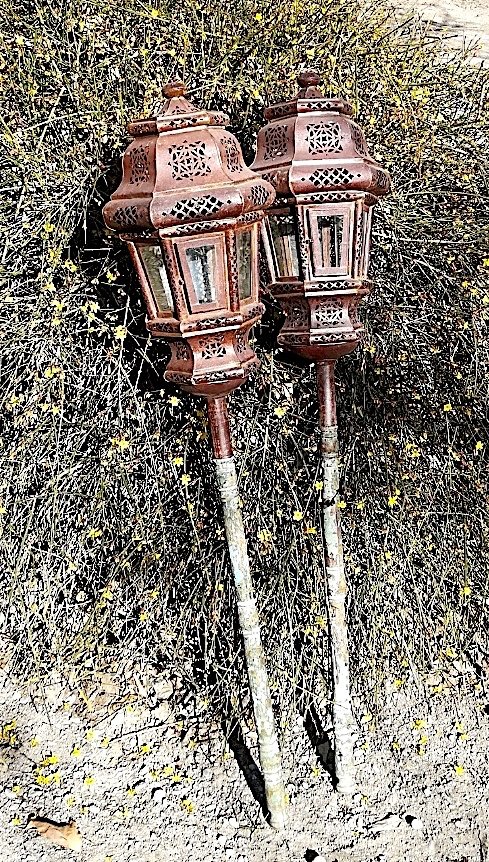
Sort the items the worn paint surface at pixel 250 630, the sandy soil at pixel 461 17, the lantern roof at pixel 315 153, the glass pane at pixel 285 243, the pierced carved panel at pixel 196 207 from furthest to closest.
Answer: the sandy soil at pixel 461 17, the worn paint surface at pixel 250 630, the glass pane at pixel 285 243, the lantern roof at pixel 315 153, the pierced carved panel at pixel 196 207

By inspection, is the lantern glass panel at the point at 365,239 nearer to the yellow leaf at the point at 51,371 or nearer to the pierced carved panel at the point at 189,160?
the pierced carved panel at the point at 189,160

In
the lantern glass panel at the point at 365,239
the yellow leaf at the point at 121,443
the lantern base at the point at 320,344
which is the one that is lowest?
the yellow leaf at the point at 121,443

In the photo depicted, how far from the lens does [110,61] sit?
→ 87.7 inches

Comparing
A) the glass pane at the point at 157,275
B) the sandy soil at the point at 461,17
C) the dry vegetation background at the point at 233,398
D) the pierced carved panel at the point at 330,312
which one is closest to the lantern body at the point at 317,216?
the pierced carved panel at the point at 330,312

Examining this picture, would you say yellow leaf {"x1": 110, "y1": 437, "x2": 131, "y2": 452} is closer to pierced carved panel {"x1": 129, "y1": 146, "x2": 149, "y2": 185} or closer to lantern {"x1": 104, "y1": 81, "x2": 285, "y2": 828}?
lantern {"x1": 104, "y1": 81, "x2": 285, "y2": 828}

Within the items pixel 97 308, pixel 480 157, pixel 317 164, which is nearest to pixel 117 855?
pixel 97 308

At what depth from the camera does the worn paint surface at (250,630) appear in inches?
75.7

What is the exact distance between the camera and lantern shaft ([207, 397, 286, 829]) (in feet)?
6.14

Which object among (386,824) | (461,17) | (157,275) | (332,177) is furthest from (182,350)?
(461,17)

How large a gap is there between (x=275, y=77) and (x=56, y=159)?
2.54 feet

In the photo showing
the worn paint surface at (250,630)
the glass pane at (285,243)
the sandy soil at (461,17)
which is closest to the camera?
the glass pane at (285,243)

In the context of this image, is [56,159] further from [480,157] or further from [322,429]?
[480,157]

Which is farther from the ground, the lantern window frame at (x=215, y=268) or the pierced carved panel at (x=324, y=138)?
the pierced carved panel at (x=324, y=138)

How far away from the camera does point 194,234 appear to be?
1531 mm
